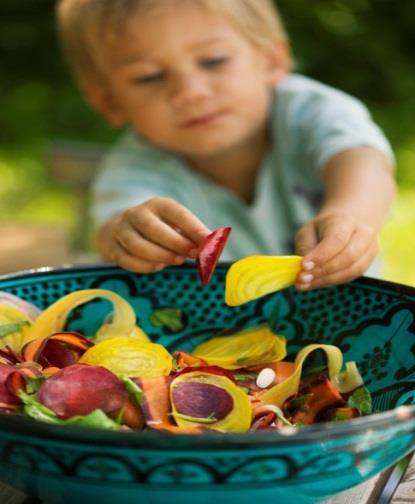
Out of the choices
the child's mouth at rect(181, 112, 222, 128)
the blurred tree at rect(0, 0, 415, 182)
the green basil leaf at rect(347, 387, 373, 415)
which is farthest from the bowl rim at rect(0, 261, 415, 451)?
the blurred tree at rect(0, 0, 415, 182)

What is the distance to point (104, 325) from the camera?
3.22ft

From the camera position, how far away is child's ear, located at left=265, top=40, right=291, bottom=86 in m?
1.81

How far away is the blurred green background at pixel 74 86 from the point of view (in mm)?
3389

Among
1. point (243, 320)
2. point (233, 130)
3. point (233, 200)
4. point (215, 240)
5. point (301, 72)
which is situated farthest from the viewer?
point (301, 72)

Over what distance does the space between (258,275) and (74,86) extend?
3319 millimetres

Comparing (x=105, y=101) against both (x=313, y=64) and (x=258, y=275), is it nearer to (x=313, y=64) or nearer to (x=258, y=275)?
(x=258, y=275)

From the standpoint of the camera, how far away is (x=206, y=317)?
41.4 inches

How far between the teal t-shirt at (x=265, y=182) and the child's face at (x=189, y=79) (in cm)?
7

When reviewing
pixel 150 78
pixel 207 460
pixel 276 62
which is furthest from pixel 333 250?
pixel 276 62

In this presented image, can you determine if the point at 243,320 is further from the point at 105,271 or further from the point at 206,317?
the point at 105,271

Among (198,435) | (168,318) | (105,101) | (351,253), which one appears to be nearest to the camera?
(198,435)

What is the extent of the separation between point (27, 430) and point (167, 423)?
0.15 meters

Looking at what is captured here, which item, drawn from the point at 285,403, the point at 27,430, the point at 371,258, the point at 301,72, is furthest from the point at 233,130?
the point at 301,72

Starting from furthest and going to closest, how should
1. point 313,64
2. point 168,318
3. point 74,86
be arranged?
point 74,86
point 313,64
point 168,318
